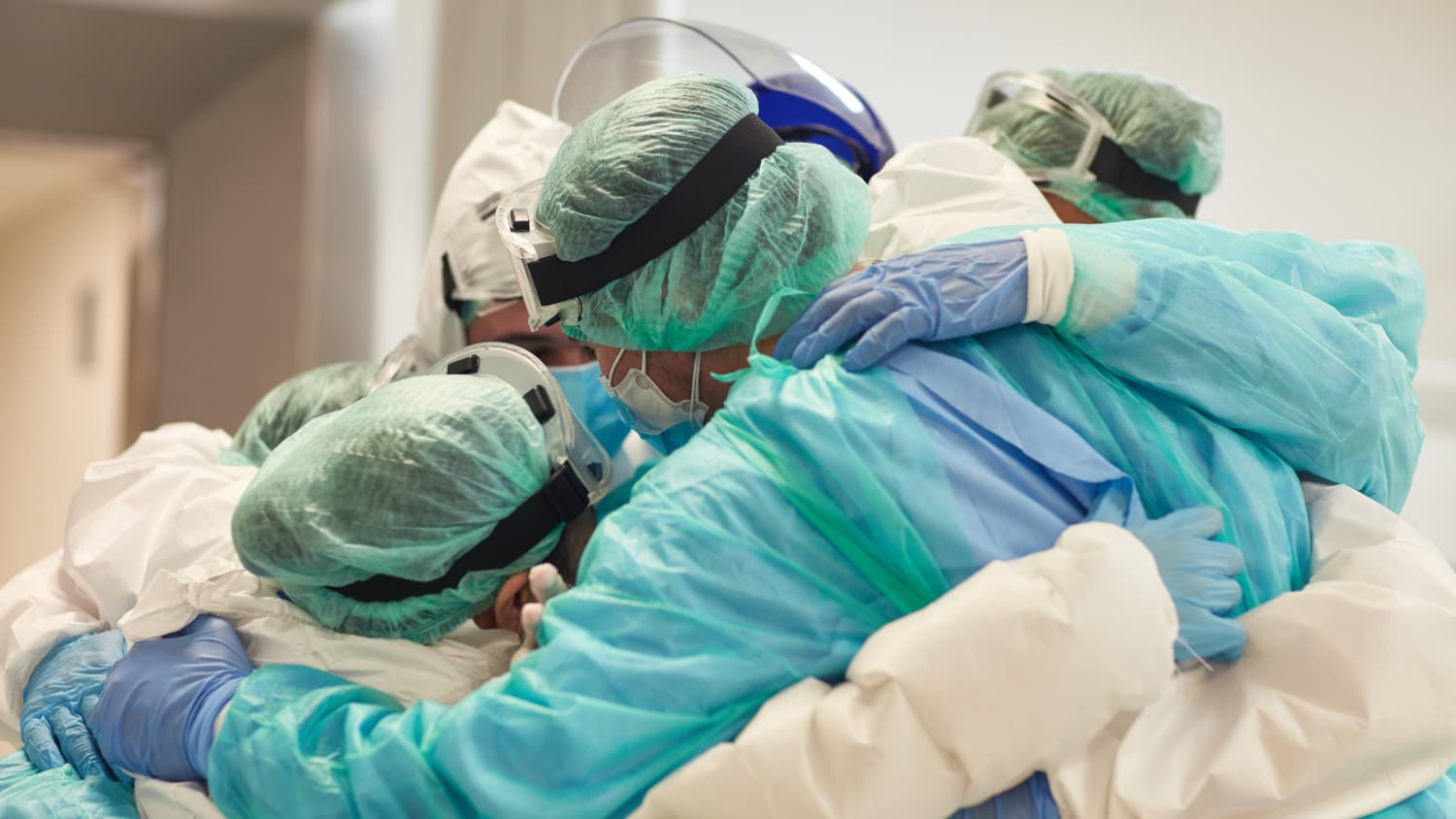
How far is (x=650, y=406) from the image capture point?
1399 millimetres

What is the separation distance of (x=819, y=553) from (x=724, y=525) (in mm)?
84

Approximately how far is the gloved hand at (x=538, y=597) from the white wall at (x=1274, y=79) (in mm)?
1832

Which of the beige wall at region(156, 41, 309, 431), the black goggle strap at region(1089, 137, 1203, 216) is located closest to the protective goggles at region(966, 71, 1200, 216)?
the black goggle strap at region(1089, 137, 1203, 216)

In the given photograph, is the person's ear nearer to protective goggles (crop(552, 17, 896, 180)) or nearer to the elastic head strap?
the elastic head strap

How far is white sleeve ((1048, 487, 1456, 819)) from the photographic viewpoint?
3.45ft

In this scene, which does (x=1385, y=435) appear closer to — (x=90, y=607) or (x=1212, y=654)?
(x=1212, y=654)

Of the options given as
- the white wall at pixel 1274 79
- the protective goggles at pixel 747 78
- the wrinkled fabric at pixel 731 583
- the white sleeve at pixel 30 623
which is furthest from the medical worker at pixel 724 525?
the white wall at pixel 1274 79

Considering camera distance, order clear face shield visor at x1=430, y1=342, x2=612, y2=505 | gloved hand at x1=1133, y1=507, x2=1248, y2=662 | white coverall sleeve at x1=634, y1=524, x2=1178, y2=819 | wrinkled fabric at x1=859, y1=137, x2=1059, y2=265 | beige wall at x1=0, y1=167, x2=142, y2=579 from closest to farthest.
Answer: white coverall sleeve at x1=634, y1=524, x2=1178, y2=819, gloved hand at x1=1133, y1=507, x2=1248, y2=662, clear face shield visor at x1=430, y1=342, x2=612, y2=505, wrinkled fabric at x1=859, y1=137, x2=1059, y2=265, beige wall at x1=0, y1=167, x2=142, y2=579

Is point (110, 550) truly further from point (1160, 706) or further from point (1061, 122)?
point (1061, 122)

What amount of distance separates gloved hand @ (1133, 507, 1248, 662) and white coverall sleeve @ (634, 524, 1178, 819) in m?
0.08

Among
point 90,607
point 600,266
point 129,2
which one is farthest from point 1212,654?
point 129,2

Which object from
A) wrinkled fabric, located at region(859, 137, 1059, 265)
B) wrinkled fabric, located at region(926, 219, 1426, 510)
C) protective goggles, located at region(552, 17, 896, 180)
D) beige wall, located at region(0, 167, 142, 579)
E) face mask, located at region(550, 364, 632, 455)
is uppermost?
protective goggles, located at region(552, 17, 896, 180)

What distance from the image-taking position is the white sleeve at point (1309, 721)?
1051 millimetres

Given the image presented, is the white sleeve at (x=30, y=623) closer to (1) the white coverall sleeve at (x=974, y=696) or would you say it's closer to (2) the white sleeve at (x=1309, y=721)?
(1) the white coverall sleeve at (x=974, y=696)
